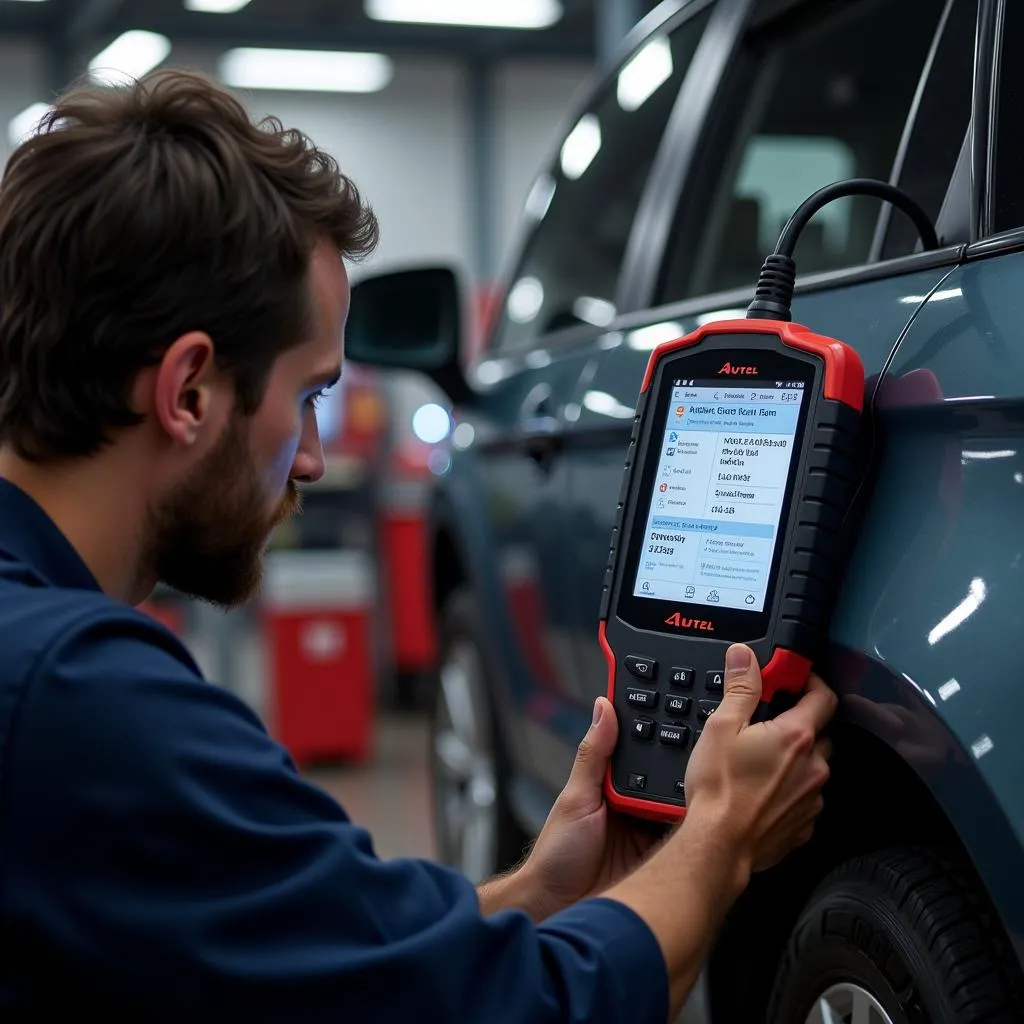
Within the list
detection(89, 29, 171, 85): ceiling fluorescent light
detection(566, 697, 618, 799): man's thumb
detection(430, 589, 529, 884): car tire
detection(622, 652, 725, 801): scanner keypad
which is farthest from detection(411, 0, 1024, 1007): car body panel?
detection(89, 29, 171, 85): ceiling fluorescent light

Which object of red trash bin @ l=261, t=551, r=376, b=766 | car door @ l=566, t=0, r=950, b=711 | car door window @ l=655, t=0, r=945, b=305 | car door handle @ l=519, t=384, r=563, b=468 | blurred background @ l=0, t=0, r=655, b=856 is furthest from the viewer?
blurred background @ l=0, t=0, r=655, b=856

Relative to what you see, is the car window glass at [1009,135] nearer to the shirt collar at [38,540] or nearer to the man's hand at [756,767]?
the man's hand at [756,767]

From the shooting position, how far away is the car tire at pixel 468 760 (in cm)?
278

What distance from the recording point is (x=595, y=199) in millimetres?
2625

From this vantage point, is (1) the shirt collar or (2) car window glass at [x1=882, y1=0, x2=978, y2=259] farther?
(2) car window glass at [x1=882, y1=0, x2=978, y2=259]

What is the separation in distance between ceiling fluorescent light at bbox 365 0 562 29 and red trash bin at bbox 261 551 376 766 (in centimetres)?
648

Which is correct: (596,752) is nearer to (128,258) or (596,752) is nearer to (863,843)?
(863,843)

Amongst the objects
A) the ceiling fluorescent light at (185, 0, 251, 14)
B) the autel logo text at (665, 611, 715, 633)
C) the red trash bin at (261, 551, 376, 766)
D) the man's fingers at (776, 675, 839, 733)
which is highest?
the ceiling fluorescent light at (185, 0, 251, 14)

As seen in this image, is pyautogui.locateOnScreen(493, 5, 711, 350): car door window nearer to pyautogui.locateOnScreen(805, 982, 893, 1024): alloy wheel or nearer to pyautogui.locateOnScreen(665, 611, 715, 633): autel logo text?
pyautogui.locateOnScreen(665, 611, 715, 633): autel logo text

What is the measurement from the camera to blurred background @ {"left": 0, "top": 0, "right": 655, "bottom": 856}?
6777mm

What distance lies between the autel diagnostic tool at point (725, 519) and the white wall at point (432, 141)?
36.6 ft

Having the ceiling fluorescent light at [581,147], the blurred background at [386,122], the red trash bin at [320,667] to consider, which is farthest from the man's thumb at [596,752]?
the blurred background at [386,122]

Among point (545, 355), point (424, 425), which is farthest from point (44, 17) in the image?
point (545, 355)

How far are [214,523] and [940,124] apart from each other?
0.78m
